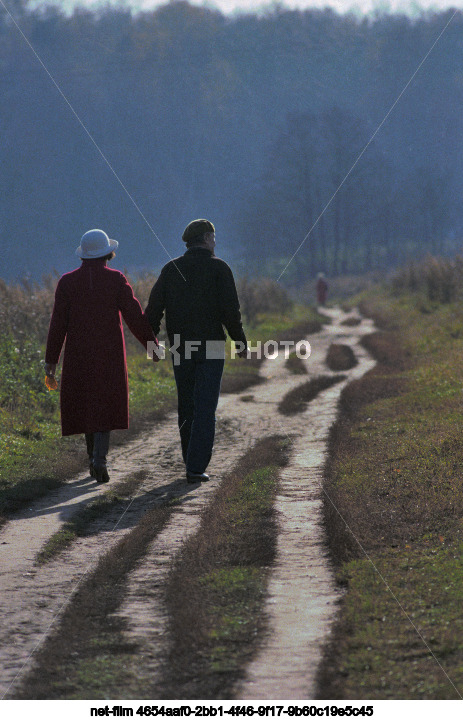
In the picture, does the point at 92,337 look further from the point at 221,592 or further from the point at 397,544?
the point at 221,592

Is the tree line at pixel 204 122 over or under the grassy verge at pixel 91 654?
over

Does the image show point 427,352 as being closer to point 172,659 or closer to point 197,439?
point 197,439

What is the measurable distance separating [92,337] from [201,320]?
974mm

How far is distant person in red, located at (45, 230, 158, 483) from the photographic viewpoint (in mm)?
8094

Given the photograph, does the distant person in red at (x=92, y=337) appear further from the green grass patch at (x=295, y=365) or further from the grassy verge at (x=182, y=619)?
the green grass patch at (x=295, y=365)

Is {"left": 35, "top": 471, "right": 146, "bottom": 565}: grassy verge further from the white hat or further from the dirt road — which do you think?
the white hat

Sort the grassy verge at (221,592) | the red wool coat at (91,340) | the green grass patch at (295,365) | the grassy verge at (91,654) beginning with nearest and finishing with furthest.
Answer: the grassy verge at (91,654), the grassy verge at (221,592), the red wool coat at (91,340), the green grass patch at (295,365)

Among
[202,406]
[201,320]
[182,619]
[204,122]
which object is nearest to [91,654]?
[182,619]

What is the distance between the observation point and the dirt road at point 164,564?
4000mm

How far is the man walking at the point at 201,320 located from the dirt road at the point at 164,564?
18.1 inches

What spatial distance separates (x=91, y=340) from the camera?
813 centimetres

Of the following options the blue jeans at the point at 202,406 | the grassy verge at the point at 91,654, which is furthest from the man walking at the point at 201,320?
the grassy verge at the point at 91,654

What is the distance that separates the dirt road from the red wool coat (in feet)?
2.16
